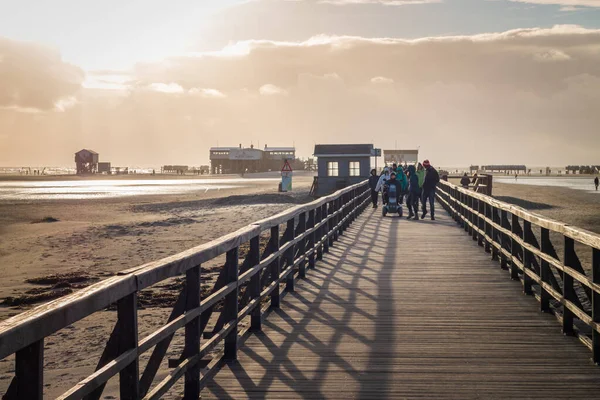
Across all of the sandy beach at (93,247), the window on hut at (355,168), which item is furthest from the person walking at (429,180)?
the window on hut at (355,168)

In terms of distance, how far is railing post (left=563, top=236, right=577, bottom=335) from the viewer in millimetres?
6207

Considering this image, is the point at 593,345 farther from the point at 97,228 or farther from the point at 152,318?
the point at 97,228

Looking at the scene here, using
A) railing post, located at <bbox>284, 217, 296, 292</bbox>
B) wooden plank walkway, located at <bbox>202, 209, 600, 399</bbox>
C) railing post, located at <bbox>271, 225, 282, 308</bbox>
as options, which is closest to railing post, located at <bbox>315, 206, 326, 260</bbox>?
wooden plank walkway, located at <bbox>202, 209, 600, 399</bbox>

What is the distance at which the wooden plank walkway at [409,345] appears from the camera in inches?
193

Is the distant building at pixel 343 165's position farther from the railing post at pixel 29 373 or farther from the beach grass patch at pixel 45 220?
the railing post at pixel 29 373

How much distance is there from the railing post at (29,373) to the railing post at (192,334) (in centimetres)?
189

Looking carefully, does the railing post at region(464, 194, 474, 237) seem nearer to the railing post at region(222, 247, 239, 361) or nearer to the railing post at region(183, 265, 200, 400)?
the railing post at region(222, 247, 239, 361)

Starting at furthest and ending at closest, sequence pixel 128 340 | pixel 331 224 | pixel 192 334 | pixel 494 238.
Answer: pixel 331 224 → pixel 494 238 → pixel 192 334 → pixel 128 340

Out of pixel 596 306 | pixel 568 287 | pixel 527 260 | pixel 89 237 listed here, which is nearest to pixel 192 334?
pixel 596 306

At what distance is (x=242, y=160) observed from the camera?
399ft

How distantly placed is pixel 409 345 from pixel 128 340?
11.1ft

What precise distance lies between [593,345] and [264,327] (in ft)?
10.1

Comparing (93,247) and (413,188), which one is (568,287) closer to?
(413,188)

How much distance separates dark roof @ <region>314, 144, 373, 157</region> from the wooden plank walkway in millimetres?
37559
